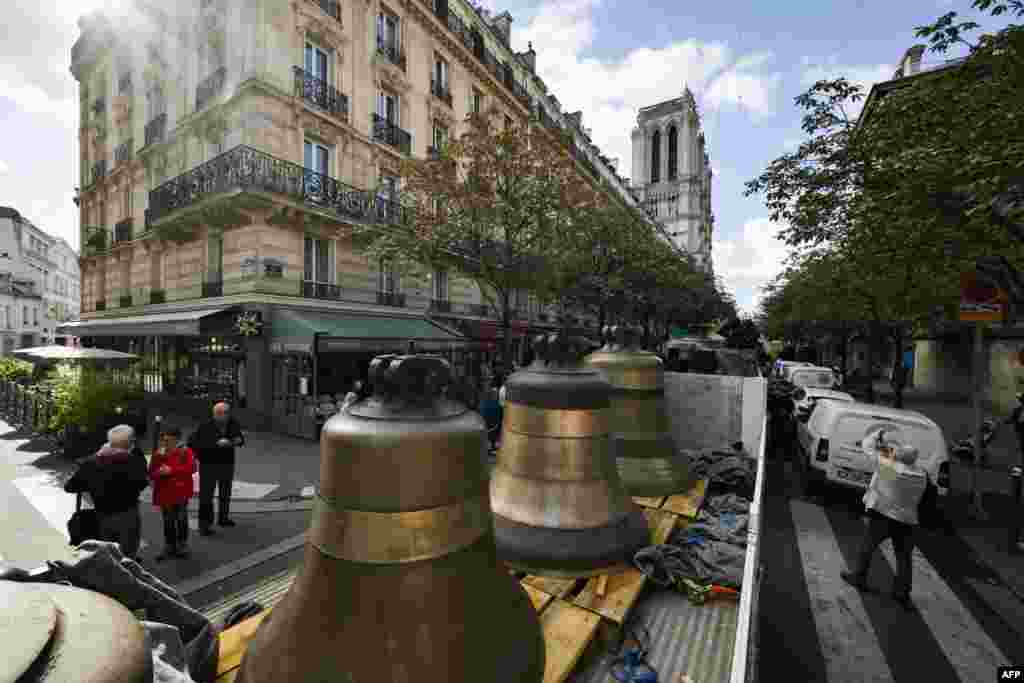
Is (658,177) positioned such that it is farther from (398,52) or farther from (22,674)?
(22,674)

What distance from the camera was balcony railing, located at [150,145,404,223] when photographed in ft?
46.4

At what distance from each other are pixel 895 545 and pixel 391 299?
667 inches

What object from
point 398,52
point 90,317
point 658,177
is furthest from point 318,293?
point 658,177

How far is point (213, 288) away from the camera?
15906 mm

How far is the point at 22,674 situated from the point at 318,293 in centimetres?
1655

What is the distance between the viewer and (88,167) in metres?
26.1

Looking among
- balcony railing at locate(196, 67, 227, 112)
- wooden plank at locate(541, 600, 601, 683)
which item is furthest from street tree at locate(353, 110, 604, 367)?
wooden plank at locate(541, 600, 601, 683)

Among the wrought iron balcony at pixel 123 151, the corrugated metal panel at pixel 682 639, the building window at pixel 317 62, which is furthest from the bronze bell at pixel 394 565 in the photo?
the wrought iron balcony at pixel 123 151

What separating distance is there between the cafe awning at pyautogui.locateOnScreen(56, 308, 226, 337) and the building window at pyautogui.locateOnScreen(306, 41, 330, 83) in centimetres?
906

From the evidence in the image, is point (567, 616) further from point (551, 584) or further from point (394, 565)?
point (394, 565)

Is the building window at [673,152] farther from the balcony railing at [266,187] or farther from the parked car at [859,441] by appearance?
Answer: the parked car at [859,441]

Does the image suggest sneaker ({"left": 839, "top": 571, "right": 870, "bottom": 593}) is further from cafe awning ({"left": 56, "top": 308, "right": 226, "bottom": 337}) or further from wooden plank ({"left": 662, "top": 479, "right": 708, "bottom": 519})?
cafe awning ({"left": 56, "top": 308, "right": 226, "bottom": 337})

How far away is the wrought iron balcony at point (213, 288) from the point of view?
15613 mm

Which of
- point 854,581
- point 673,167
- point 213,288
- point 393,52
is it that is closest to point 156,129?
point 213,288
